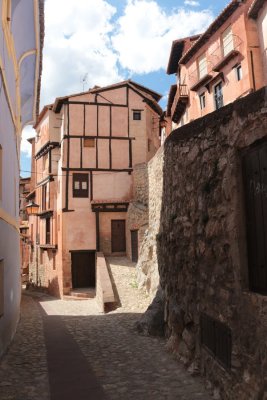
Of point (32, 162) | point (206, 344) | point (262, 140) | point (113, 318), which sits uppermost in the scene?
point (32, 162)

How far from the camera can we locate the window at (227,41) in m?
17.0

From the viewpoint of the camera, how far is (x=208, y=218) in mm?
5602

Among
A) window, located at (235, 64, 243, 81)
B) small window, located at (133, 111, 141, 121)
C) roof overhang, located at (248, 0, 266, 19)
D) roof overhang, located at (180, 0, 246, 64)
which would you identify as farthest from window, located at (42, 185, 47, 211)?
roof overhang, located at (248, 0, 266, 19)

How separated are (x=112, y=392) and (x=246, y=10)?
16.1 meters

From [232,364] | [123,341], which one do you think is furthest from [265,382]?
[123,341]

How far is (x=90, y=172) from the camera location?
2166 centimetres

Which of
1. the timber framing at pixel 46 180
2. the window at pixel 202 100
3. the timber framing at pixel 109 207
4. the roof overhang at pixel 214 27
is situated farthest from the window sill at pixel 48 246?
the roof overhang at pixel 214 27

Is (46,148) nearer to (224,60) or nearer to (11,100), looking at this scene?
(224,60)

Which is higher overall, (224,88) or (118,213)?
(224,88)

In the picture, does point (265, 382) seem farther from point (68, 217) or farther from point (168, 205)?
point (68, 217)

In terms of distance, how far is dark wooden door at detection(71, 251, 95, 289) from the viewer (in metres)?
20.9

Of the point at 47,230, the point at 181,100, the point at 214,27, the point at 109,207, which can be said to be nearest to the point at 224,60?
the point at 214,27

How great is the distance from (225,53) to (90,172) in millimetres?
9767

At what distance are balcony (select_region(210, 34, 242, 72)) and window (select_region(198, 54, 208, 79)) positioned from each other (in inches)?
36.5
